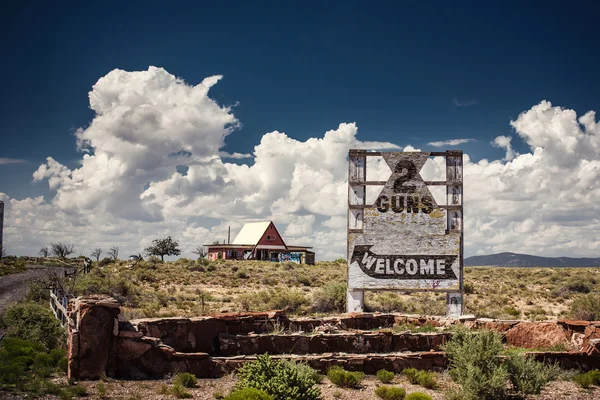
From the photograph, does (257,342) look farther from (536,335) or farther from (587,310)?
(587,310)

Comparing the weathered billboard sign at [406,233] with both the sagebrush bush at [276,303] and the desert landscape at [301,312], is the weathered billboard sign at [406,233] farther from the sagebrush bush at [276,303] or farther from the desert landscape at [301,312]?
the sagebrush bush at [276,303]

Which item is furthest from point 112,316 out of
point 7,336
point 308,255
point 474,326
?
point 308,255

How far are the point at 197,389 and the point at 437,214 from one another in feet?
44.1

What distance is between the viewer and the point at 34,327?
16.2 meters

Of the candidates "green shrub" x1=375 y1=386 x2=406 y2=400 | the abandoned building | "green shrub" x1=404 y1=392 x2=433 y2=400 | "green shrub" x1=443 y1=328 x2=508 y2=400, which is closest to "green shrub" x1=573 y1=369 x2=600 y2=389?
"green shrub" x1=443 y1=328 x2=508 y2=400

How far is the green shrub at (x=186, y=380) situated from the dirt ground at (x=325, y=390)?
129 mm

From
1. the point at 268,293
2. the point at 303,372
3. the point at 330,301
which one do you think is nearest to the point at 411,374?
the point at 303,372

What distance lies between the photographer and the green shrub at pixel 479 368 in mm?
10914

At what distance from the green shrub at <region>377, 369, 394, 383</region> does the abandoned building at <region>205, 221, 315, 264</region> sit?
46563 mm

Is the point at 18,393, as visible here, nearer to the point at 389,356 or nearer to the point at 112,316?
the point at 112,316

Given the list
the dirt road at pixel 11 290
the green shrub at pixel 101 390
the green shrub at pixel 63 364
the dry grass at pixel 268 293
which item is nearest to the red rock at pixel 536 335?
the dry grass at pixel 268 293

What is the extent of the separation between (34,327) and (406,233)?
1366cm

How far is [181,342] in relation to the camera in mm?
15016

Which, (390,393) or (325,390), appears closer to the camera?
(390,393)
